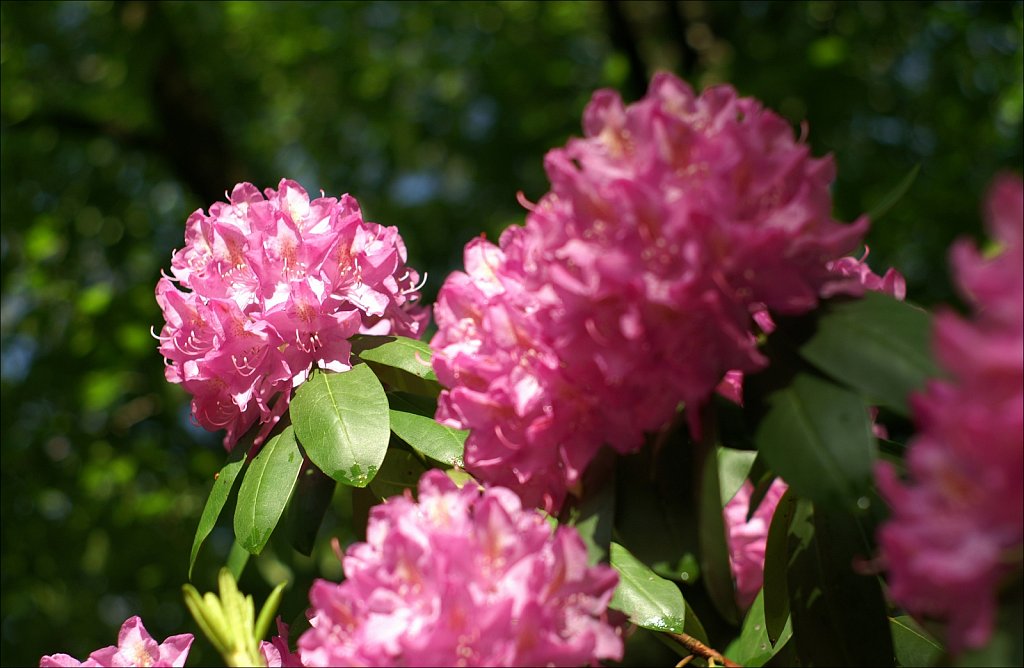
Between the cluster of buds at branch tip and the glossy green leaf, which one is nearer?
the cluster of buds at branch tip

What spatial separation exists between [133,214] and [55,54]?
0.90 m

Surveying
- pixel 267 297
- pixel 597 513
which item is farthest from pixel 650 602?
pixel 267 297

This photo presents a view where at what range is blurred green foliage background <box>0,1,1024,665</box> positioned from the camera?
163 inches

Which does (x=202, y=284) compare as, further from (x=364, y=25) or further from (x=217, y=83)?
(x=217, y=83)

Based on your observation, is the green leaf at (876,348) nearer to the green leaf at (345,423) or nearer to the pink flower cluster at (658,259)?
the pink flower cluster at (658,259)

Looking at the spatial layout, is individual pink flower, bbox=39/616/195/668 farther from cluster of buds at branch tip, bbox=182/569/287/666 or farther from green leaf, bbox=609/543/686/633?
green leaf, bbox=609/543/686/633

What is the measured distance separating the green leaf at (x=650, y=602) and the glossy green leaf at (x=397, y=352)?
36cm

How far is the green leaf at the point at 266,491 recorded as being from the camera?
51.9 inches

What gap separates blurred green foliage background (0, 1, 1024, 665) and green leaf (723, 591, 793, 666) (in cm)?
172

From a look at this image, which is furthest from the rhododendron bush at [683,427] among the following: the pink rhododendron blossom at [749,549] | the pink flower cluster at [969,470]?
the pink rhododendron blossom at [749,549]

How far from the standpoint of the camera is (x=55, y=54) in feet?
18.3

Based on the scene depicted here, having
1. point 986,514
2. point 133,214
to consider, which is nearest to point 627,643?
point 986,514

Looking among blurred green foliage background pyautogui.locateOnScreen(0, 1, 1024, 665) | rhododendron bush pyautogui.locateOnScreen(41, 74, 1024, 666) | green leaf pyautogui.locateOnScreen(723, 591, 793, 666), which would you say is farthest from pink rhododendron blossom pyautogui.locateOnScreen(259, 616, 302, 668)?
blurred green foliage background pyautogui.locateOnScreen(0, 1, 1024, 665)

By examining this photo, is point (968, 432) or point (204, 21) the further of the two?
point (204, 21)
